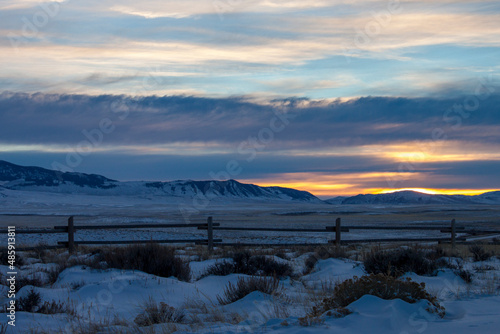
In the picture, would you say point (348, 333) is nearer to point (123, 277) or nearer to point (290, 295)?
point (290, 295)

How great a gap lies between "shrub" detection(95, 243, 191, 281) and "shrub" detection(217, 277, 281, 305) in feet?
6.91

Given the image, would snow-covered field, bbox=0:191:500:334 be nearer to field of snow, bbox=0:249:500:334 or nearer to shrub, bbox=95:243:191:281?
field of snow, bbox=0:249:500:334

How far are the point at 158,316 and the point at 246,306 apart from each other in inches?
58.4

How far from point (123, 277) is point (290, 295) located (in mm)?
3260

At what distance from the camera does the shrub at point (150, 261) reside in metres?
10.8

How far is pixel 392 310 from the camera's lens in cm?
641

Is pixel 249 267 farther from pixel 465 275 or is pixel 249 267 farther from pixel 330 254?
pixel 465 275

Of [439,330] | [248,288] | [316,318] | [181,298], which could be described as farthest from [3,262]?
[439,330]

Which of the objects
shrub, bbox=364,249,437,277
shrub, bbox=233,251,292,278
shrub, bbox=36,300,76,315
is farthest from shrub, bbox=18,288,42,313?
shrub, bbox=364,249,437,277

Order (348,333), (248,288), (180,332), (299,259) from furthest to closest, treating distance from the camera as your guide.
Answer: (299,259) → (248,288) → (180,332) → (348,333)

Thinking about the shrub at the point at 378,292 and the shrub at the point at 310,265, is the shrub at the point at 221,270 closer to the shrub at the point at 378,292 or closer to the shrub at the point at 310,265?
the shrub at the point at 310,265

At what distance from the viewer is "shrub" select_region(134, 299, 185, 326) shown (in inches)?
279

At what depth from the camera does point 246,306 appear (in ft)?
26.3

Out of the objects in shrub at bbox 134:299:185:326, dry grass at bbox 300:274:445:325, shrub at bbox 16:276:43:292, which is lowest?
shrub at bbox 16:276:43:292
